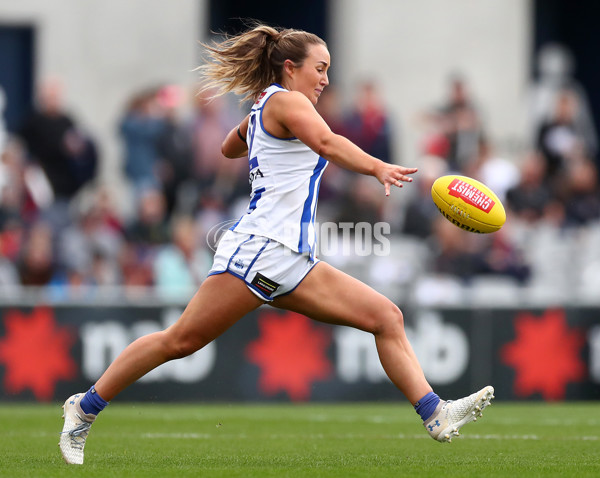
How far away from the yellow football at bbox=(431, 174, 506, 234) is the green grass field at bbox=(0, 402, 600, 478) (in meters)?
1.27

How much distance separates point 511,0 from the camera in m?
17.5

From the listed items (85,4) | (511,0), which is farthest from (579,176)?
(85,4)

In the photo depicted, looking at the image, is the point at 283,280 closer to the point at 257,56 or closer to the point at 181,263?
the point at 257,56

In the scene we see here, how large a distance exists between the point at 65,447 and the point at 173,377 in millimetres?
5286

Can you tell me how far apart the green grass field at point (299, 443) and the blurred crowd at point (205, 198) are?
1.89 meters

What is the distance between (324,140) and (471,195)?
3.04 ft

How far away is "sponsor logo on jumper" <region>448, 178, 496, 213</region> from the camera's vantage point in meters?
6.45

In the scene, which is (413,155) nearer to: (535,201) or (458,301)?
(535,201)

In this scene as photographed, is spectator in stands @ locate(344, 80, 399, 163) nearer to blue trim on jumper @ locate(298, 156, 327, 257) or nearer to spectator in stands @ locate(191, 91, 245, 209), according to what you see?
spectator in stands @ locate(191, 91, 245, 209)

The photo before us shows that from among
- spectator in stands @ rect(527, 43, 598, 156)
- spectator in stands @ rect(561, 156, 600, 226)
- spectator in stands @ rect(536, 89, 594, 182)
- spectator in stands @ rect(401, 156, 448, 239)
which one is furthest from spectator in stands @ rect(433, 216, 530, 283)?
spectator in stands @ rect(527, 43, 598, 156)

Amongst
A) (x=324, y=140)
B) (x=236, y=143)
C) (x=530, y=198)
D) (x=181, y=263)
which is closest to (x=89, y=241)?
(x=181, y=263)

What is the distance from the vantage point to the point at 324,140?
19.9 feet

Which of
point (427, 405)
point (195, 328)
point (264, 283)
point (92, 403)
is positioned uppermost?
point (264, 283)

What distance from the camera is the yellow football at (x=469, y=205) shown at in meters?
6.44
